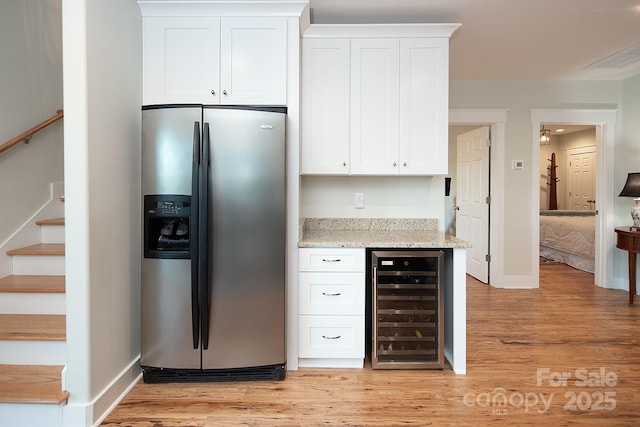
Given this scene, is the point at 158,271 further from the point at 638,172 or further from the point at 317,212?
the point at 638,172

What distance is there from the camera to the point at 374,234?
2945mm

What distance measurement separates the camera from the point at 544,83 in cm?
Answer: 468

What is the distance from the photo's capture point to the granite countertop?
2.49 metres

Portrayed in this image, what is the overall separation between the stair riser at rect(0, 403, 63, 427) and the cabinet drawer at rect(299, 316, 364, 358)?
1377 millimetres

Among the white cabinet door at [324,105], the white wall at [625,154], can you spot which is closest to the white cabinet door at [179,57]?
the white cabinet door at [324,105]

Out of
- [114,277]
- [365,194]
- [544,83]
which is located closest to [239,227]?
[114,277]

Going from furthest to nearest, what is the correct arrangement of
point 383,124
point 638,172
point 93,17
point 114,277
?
point 638,172 → point 383,124 → point 114,277 → point 93,17

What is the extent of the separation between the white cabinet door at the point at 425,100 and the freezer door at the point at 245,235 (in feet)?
3.33

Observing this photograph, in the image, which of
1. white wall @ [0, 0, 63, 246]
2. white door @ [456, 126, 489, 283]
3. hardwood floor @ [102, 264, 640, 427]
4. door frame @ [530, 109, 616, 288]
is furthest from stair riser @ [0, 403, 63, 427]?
door frame @ [530, 109, 616, 288]

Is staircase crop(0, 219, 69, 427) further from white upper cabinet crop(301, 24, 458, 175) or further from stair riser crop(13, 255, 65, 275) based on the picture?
white upper cabinet crop(301, 24, 458, 175)

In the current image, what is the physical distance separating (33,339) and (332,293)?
171cm

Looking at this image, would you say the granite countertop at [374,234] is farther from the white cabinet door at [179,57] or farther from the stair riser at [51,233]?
the stair riser at [51,233]

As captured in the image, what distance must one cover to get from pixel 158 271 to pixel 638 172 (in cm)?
521

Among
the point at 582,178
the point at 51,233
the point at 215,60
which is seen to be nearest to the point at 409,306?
the point at 215,60
